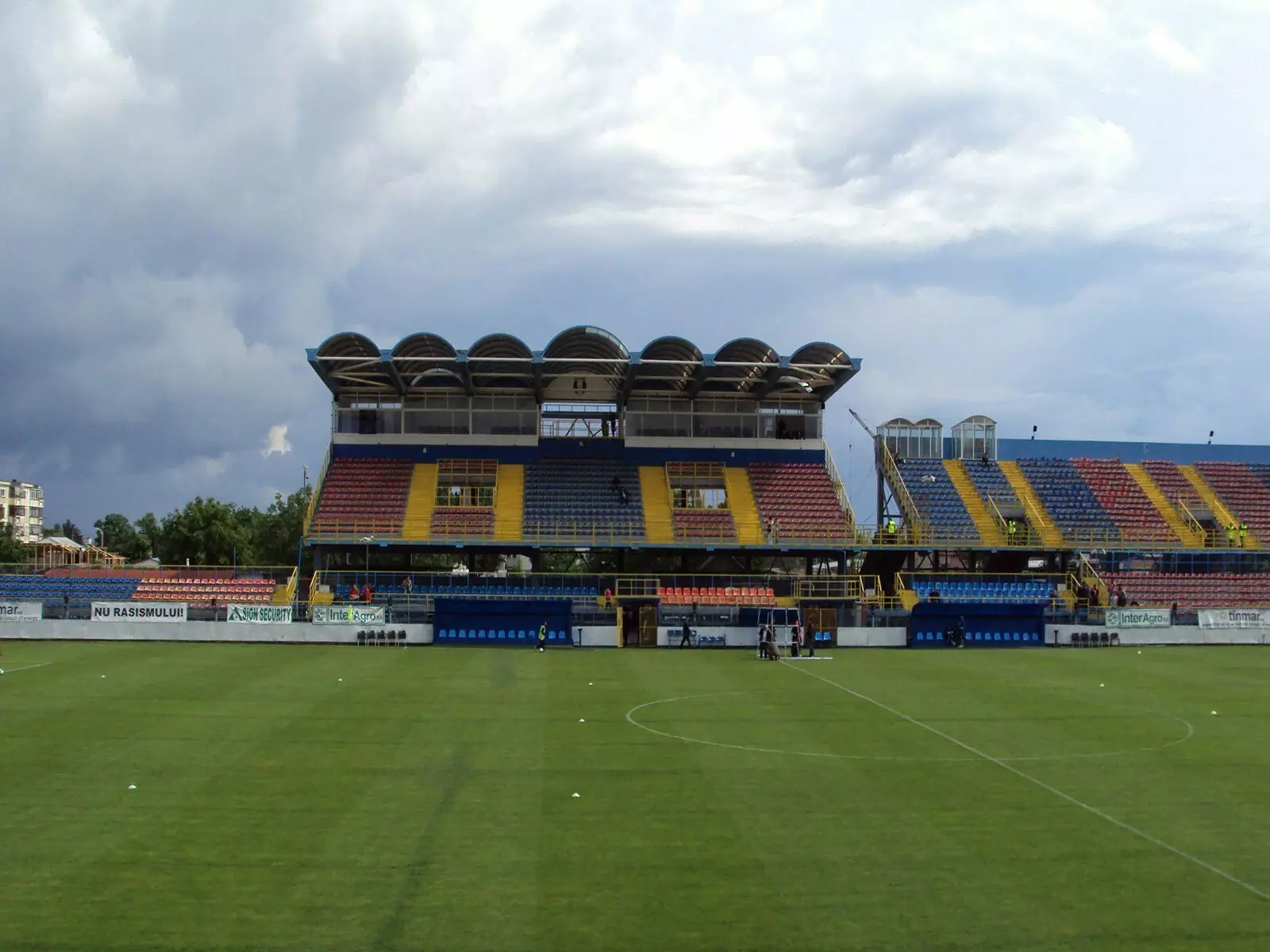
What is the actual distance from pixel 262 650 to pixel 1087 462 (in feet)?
167

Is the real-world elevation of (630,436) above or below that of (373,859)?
above

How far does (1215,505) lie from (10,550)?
92.3 metres

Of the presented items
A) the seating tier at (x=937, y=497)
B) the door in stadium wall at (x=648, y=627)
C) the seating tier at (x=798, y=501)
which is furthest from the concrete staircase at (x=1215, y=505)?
the door in stadium wall at (x=648, y=627)

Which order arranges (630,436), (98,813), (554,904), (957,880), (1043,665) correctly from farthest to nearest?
(630,436), (1043,665), (98,813), (957,880), (554,904)

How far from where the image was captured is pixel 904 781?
54.3 ft

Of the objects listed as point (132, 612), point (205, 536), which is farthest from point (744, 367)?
point (205, 536)

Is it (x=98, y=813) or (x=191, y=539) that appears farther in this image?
(x=191, y=539)

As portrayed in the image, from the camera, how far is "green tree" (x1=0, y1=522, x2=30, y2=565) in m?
86.7

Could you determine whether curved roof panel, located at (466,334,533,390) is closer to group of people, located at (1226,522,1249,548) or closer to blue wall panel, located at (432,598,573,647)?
blue wall panel, located at (432,598,573,647)

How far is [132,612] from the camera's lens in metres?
42.3

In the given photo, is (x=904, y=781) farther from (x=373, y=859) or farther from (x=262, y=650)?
(x=262, y=650)

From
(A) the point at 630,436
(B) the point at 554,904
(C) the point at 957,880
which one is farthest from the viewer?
(A) the point at 630,436

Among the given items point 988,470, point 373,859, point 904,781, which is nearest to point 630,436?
point 988,470

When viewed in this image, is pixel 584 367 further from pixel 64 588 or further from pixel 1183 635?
pixel 1183 635
